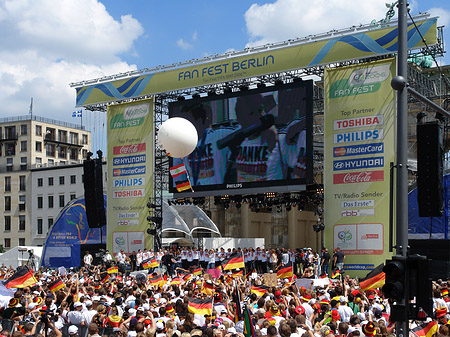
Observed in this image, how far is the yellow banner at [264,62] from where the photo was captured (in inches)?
1099

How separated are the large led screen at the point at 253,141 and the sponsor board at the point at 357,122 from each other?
1418 millimetres

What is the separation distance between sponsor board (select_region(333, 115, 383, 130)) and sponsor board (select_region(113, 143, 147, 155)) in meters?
12.0

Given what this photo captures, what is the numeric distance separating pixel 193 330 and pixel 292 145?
21.7 meters

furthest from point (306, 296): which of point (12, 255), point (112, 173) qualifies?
point (12, 255)

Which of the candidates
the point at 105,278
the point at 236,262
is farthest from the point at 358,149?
the point at 105,278

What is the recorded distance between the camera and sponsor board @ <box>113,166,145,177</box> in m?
35.8

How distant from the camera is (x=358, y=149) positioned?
Answer: 28.2 m

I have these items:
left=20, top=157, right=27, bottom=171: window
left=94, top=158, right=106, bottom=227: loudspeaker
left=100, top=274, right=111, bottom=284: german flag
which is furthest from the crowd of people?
left=20, top=157, right=27, bottom=171: window

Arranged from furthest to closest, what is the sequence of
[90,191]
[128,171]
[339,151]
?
1. [128,171]
2. [90,191]
3. [339,151]

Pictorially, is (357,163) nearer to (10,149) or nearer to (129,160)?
(129,160)

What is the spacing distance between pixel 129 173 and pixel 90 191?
2.48 m

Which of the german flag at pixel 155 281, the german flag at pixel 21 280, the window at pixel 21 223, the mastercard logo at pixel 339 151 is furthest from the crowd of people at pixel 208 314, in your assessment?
→ the window at pixel 21 223

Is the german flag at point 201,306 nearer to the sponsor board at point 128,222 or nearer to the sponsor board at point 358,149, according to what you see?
the sponsor board at point 358,149

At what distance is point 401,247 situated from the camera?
840cm
